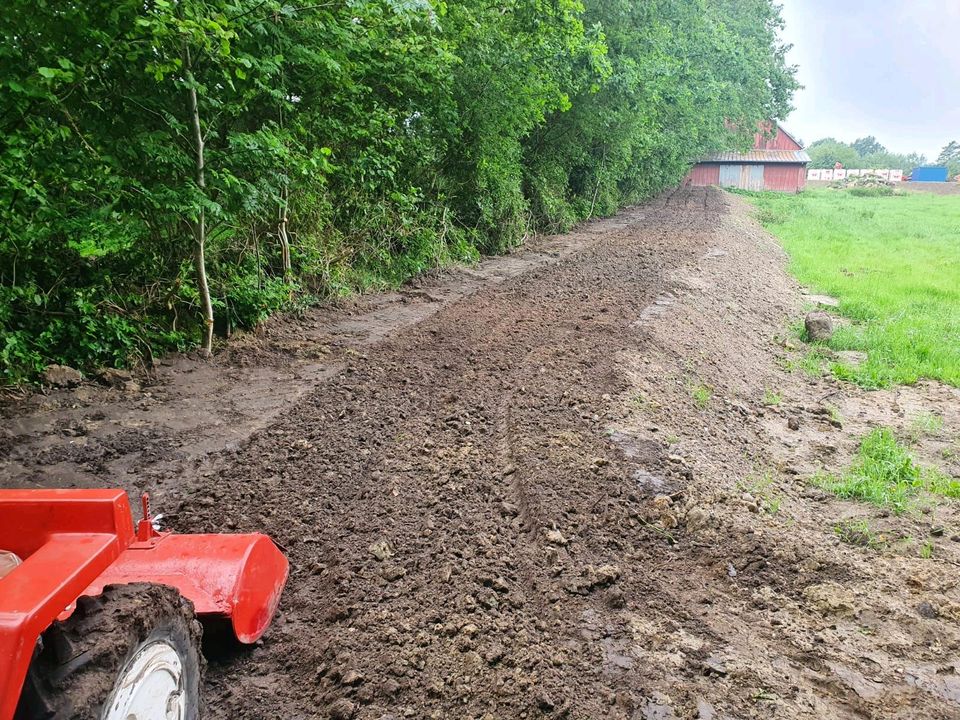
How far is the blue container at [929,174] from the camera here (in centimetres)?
7619

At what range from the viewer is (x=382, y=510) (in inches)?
162

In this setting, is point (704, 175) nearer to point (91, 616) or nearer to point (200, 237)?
point (200, 237)

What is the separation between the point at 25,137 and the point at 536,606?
5.09 m

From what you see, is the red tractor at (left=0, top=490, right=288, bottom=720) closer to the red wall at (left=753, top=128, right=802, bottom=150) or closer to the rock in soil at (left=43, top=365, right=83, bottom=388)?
the rock in soil at (left=43, top=365, right=83, bottom=388)

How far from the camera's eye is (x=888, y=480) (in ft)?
16.8

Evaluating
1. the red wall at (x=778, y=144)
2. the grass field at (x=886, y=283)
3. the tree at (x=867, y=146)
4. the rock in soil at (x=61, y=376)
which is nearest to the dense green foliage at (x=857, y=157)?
the tree at (x=867, y=146)

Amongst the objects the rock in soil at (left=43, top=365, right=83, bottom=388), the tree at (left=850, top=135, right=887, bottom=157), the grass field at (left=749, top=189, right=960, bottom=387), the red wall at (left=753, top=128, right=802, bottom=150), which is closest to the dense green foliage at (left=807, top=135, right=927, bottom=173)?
the tree at (left=850, top=135, right=887, bottom=157)

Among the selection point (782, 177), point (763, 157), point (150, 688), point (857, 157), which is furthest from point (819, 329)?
point (857, 157)

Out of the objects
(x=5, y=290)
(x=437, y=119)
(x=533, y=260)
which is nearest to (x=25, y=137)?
(x=5, y=290)

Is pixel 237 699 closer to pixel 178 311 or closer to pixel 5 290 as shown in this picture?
pixel 5 290

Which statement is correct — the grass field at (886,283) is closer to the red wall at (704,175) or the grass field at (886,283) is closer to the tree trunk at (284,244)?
the tree trunk at (284,244)

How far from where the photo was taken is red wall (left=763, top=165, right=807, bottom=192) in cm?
5609

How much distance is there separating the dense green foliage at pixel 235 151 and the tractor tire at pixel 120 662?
4182 millimetres

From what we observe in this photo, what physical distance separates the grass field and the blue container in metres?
55.8
